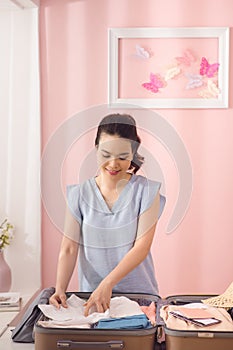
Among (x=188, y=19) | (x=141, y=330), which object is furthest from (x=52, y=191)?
(x=188, y=19)

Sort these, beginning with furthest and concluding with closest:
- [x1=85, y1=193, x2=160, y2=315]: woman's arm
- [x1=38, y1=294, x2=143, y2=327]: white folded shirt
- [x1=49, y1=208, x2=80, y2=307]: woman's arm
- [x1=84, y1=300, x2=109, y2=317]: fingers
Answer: [x1=49, y1=208, x2=80, y2=307]: woman's arm
[x1=85, y1=193, x2=160, y2=315]: woman's arm
[x1=84, y1=300, x2=109, y2=317]: fingers
[x1=38, y1=294, x2=143, y2=327]: white folded shirt

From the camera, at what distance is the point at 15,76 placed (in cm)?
364

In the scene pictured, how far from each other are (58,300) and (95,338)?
314mm

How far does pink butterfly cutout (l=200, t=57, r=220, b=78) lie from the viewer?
11.9 feet

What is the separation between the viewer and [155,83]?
12.0ft

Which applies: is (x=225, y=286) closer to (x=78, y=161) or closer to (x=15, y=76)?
(x=78, y=161)

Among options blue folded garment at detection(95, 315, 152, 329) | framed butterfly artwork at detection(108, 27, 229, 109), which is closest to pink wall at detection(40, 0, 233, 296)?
framed butterfly artwork at detection(108, 27, 229, 109)

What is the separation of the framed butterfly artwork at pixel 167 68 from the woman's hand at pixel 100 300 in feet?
6.31

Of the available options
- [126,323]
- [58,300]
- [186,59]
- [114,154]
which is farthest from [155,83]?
[126,323]

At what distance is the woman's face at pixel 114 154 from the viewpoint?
191cm

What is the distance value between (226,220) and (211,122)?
1.80ft

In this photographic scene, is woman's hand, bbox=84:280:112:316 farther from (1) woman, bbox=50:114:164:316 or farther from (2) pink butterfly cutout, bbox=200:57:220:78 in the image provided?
(2) pink butterfly cutout, bbox=200:57:220:78

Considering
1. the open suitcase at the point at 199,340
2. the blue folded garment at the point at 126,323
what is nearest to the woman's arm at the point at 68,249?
the blue folded garment at the point at 126,323

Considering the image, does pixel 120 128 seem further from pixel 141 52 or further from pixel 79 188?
pixel 141 52
